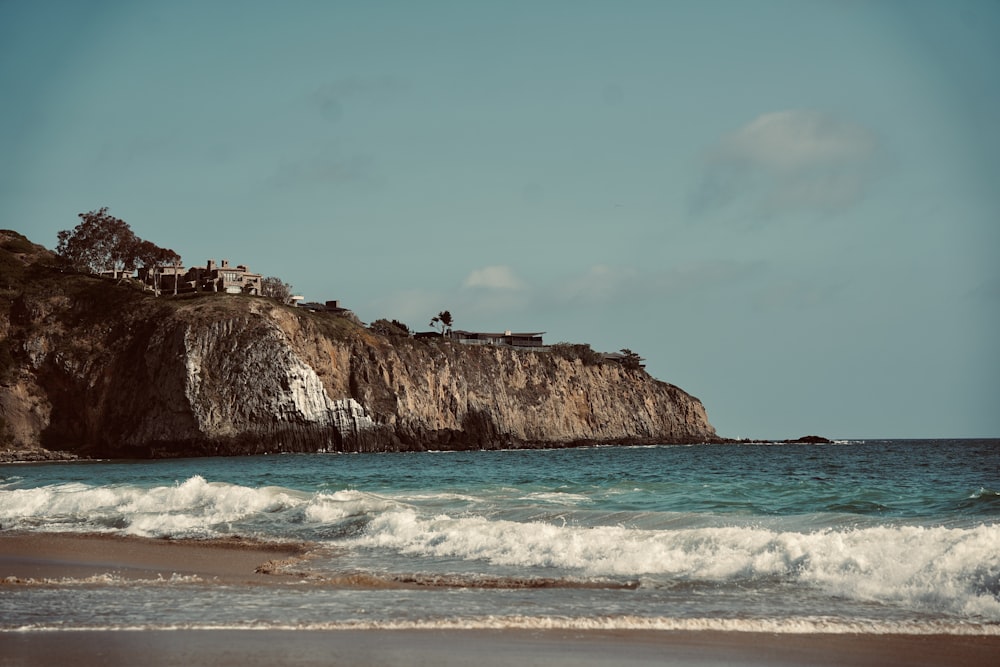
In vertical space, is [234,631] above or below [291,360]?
below

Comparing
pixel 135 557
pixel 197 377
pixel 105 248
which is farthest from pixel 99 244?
pixel 135 557

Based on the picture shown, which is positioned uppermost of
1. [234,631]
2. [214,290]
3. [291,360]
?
[214,290]

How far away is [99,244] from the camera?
104812 millimetres

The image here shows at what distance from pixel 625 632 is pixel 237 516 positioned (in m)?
15.3

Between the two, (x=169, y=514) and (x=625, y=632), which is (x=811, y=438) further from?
(x=625, y=632)

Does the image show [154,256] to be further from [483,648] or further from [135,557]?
[483,648]

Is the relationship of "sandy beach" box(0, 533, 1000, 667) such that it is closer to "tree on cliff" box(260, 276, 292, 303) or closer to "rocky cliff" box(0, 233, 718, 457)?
"rocky cliff" box(0, 233, 718, 457)

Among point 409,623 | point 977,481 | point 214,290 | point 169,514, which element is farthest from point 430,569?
point 214,290

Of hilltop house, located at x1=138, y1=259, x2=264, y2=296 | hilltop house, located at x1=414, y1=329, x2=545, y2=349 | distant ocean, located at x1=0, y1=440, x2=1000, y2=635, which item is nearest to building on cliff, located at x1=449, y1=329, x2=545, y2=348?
hilltop house, located at x1=414, y1=329, x2=545, y2=349

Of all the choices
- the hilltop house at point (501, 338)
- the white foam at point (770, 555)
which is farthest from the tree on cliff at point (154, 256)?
the white foam at point (770, 555)

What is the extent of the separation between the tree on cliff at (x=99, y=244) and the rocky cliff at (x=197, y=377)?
3.13 m

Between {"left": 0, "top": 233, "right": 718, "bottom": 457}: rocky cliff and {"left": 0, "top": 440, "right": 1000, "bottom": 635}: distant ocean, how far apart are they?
181 ft

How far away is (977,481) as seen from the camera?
32938mm

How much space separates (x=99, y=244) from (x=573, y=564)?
331 ft
